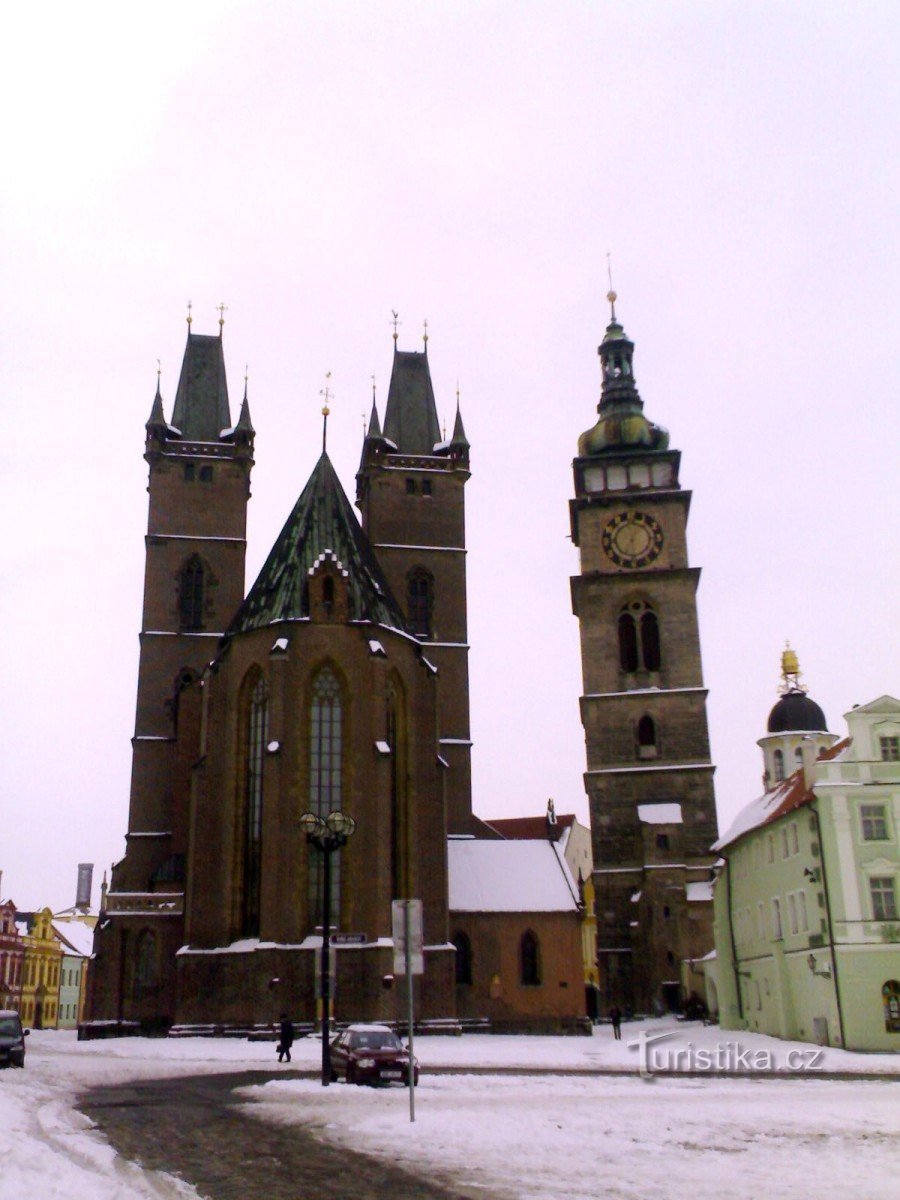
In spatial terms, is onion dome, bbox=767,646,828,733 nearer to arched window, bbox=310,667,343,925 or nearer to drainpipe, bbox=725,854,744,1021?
drainpipe, bbox=725,854,744,1021

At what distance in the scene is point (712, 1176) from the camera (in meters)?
12.4

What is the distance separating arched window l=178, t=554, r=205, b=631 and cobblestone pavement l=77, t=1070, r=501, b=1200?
127 ft

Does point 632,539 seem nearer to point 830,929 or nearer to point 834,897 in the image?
point 834,897

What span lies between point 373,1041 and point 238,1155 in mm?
10645

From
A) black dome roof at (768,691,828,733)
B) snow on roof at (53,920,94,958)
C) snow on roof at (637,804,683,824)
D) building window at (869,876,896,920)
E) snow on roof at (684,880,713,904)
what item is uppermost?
black dome roof at (768,691,828,733)

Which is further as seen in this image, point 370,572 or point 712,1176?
point 370,572

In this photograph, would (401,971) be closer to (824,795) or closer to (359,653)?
(824,795)

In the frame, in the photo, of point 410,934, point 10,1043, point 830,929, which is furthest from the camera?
point 830,929

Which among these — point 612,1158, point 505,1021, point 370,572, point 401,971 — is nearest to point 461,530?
point 370,572

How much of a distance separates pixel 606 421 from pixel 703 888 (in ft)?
87.5

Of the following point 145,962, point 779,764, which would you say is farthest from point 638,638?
point 145,962

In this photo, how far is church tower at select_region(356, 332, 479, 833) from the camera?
194 ft

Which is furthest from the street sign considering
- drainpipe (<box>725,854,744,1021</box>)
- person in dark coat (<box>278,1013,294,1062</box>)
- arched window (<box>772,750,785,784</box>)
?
arched window (<box>772,750,785,784</box>)

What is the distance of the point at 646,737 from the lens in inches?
2442
